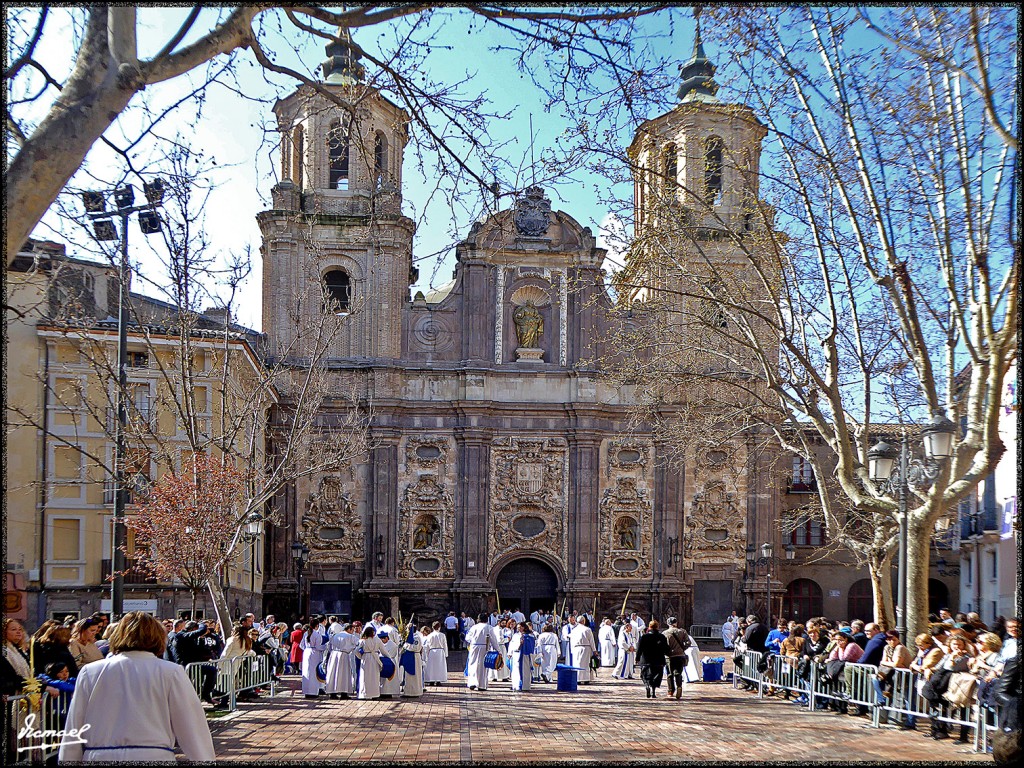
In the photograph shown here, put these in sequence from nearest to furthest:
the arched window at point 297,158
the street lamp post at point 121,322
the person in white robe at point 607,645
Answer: the street lamp post at point 121,322, the person in white robe at point 607,645, the arched window at point 297,158

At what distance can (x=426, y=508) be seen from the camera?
4575 centimetres

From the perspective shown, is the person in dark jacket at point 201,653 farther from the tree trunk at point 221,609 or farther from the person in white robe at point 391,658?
the person in white robe at point 391,658

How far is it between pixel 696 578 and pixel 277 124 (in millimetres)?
36626

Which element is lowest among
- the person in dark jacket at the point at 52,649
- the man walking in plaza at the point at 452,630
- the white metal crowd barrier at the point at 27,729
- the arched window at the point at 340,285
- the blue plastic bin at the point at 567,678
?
the man walking in plaza at the point at 452,630

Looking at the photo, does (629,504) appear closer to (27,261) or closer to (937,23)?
(27,261)

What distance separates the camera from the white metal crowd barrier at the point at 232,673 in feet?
57.8

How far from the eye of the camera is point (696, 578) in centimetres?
4641

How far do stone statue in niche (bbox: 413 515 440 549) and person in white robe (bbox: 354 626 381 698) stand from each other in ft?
75.5

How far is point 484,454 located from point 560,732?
98.3 feet

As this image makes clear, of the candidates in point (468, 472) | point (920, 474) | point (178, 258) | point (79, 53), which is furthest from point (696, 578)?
point (79, 53)

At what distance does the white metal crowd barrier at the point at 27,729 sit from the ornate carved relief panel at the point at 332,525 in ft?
108

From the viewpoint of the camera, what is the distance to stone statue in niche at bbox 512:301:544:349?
46.8 m
